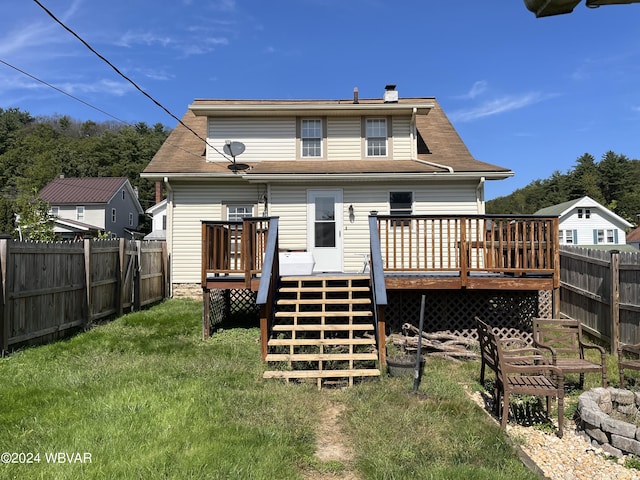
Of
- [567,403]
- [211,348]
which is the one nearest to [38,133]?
[211,348]

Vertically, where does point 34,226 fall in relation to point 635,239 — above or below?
above

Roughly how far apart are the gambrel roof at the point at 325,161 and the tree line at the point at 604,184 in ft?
163

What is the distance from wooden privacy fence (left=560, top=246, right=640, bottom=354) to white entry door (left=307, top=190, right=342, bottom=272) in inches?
214

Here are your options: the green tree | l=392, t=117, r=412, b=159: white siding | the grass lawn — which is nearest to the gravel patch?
the grass lawn

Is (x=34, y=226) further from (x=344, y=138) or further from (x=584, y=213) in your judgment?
(x=584, y=213)

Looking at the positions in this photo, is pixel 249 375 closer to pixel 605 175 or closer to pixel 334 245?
pixel 334 245

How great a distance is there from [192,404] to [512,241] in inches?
231

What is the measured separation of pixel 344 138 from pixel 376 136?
3.17 feet

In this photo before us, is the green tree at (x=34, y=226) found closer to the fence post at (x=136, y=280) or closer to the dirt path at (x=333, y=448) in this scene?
the fence post at (x=136, y=280)

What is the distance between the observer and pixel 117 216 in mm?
37000

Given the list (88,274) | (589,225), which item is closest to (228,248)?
(88,274)

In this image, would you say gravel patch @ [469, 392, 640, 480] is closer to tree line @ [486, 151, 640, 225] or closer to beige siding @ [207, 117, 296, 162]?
beige siding @ [207, 117, 296, 162]

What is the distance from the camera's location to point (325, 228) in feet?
36.6

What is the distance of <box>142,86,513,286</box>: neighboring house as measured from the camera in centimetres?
1102
